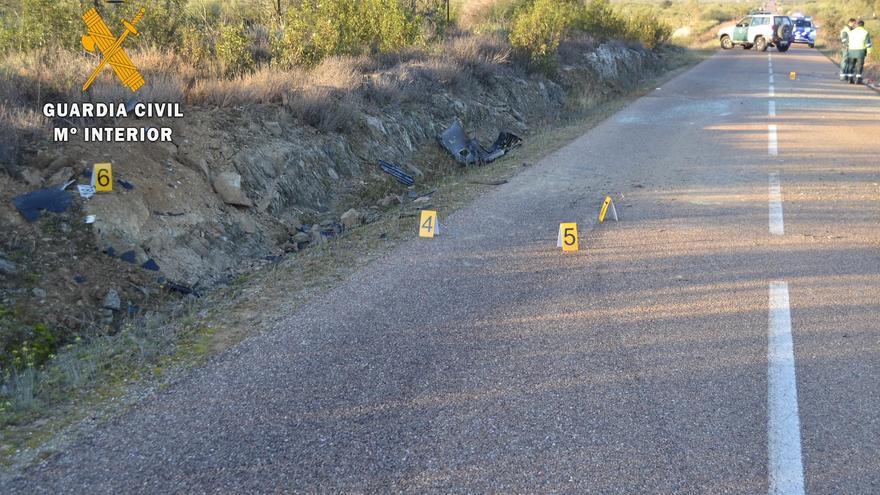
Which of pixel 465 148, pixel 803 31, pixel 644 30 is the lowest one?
pixel 465 148

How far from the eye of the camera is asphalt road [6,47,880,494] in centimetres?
365

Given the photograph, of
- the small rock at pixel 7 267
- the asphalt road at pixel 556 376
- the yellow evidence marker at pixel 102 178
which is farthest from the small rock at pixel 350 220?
the small rock at pixel 7 267

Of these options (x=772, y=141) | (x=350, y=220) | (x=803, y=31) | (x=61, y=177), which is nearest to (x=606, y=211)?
(x=350, y=220)

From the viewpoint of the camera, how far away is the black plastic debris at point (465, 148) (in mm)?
12781

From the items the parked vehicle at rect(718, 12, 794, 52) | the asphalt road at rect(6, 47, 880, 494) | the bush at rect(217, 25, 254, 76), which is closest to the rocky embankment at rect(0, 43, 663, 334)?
the bush at rect(217, 25, 254, 76)

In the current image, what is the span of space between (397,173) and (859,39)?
65.7ft

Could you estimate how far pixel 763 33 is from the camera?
4500 cm

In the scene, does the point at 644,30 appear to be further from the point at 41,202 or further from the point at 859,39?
the point at 41,202

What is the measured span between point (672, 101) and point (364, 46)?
30.3ft

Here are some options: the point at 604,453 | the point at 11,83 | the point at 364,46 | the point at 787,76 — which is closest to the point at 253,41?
the point at 364,46

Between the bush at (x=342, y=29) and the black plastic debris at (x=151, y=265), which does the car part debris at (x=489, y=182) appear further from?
the black plastic debris at (x=151, y=265)

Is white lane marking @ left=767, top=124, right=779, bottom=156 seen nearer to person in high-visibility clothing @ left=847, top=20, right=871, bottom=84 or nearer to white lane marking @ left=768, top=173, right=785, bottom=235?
white lane marking @ left=768, top=173, right=785, bottom=235

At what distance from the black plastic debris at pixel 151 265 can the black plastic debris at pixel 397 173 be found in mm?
4894

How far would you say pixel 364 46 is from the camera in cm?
1588
